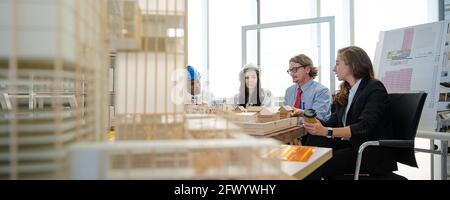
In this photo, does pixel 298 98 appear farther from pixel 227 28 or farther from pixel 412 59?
pixel 227 28

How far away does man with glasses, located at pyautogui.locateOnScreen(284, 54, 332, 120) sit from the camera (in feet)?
7.59

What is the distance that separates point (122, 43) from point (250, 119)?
0.91m

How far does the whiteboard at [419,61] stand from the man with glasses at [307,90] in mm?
495

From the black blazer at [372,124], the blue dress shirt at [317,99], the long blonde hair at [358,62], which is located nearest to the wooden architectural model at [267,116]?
the black blazer at [372,124]

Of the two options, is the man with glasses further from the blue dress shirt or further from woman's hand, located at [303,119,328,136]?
woman's hand, located at [303,119,328,136]

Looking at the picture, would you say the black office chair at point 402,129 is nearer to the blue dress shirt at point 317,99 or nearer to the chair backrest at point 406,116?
the chair backrest at point 406,116

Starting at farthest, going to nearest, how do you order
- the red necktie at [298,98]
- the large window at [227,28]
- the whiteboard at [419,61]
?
the large window at [227,28]
the red necktie at [298,98]
the whiteboard at [419,61]

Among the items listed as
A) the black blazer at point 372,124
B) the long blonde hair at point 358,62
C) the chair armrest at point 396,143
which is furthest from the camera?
the long blonde hair at point 358,62

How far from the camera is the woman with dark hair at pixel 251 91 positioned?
2621mm

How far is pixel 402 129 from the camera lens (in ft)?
5.08

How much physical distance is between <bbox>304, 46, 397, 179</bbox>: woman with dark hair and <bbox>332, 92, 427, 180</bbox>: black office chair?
0.14 ft

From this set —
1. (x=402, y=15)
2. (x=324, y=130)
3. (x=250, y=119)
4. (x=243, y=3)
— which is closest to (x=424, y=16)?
(x=402, y=15)

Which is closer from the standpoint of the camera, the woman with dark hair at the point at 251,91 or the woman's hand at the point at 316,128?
the woman's hand at the point at 316,128

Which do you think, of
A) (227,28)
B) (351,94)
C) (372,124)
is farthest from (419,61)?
(227,28)
